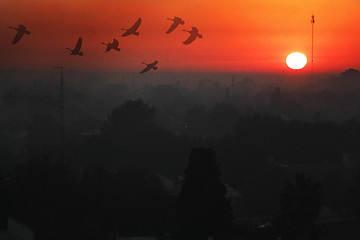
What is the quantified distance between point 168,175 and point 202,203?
15.5 m

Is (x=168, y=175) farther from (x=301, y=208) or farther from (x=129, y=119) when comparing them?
(x=301, y=208)

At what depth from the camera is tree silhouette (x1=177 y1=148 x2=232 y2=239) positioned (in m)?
14.0

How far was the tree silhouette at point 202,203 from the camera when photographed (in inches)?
549

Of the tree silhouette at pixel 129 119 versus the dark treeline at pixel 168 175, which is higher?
the tree silhouette at pixel 129 119

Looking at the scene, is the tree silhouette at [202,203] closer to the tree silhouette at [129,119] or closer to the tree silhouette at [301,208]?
the tree silhouette at [301,208]

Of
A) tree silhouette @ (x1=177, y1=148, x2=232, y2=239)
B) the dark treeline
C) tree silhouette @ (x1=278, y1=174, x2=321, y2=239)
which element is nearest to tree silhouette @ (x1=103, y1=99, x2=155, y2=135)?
the dark treeline

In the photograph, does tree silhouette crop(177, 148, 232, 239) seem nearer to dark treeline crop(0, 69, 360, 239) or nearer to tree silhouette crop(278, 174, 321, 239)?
dark treeline crop(0, 69, 360, 239)

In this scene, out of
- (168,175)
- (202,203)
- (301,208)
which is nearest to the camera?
(301,208)

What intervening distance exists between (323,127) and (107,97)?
39.9 meters

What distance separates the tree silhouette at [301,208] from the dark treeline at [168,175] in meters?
0.02

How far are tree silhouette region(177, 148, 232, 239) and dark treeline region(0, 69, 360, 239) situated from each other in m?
0.02

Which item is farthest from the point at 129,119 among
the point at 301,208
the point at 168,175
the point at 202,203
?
the point at 301,208

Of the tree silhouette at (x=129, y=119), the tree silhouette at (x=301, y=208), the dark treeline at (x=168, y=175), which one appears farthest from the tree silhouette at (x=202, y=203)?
the tree silhouette at (x=129, y=119)

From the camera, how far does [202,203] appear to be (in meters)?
14.1
